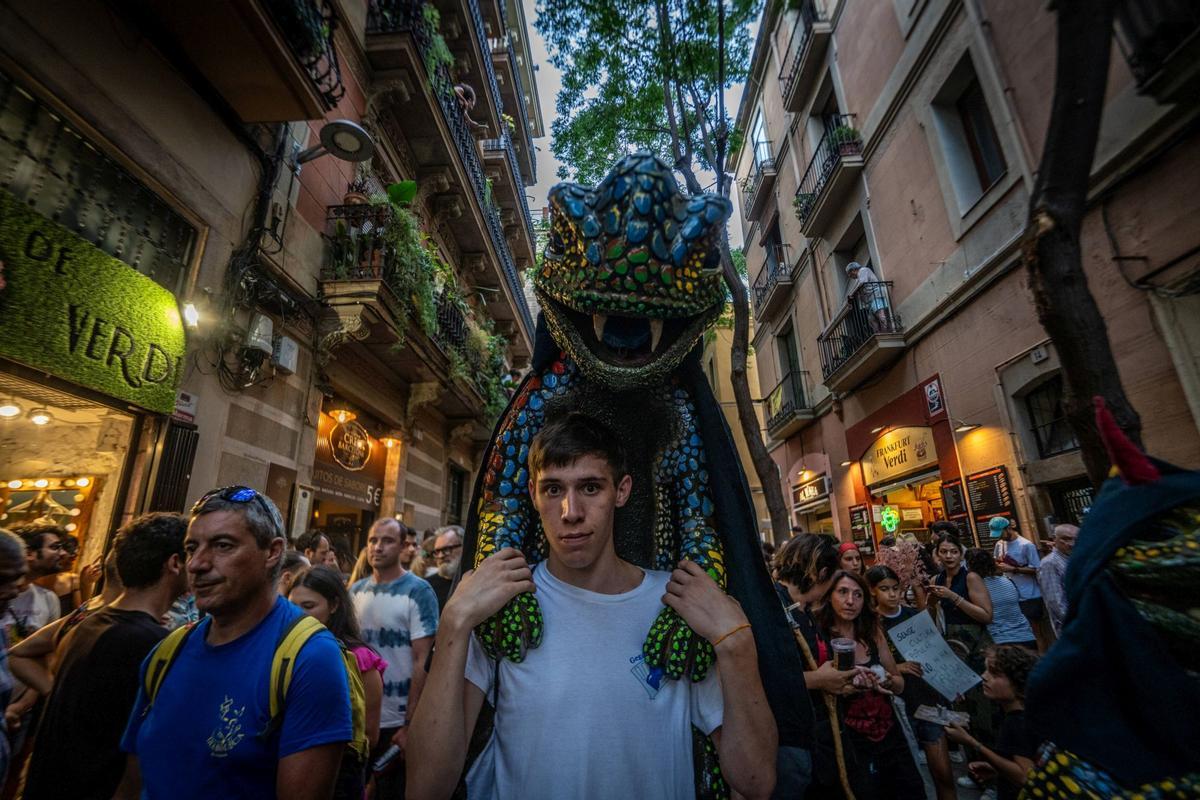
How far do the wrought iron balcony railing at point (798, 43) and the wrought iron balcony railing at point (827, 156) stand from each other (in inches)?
59.0

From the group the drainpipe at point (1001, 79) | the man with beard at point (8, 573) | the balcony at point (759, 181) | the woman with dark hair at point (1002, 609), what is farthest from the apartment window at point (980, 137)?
the man with beard at point (8, 573)

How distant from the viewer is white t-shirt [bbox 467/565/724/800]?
1275mm

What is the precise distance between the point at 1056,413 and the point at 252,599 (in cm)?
882

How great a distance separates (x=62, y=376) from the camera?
3.97 meters

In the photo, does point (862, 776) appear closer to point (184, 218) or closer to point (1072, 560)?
point (1072, 560)

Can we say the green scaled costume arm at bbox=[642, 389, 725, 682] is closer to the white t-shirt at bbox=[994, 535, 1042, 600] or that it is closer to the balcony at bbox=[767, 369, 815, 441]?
the white t-shirt at bbox=[994, 535, 1042, 600]

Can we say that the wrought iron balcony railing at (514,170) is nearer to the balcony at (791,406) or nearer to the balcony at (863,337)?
the balcony at (791,406)

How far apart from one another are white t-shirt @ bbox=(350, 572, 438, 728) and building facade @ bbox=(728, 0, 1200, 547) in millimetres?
7095

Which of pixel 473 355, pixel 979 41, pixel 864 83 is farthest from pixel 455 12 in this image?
pixel 979 41

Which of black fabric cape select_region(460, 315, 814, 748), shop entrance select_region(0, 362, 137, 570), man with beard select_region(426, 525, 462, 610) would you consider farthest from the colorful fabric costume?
shop entrance select_region(0, 362, 137, 570)

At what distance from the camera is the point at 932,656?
3268 millimetres

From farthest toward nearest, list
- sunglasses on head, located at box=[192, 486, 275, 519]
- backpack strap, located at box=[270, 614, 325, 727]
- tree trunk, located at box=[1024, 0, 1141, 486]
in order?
tree trunk, located at box=[1024, 0, 1141, 486], sunglasses on head, located at box=[192, 486, 275, 519], backpack strap, located at box=[270, 614, 325, 727]

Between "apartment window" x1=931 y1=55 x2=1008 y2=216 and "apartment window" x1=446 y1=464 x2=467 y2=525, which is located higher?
"apartment window" x1=931 y1=55 x2=1008 y2=216

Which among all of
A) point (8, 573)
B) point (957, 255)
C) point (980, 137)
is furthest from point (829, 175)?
point (8, 573)
